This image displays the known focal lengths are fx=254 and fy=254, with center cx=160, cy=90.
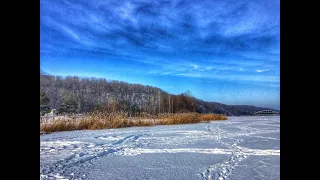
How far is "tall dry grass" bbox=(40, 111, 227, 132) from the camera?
6352 millimetres

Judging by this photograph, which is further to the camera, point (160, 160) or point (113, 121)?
point (113, 121)

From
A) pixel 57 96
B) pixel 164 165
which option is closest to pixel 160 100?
pixel 57 96

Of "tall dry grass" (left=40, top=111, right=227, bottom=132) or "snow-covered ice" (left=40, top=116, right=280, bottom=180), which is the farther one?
"tall dry grass" (left=40, top=111, right=227, bottom=132)

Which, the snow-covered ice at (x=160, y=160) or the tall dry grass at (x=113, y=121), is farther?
the tall dry grass at (x=113, y=121)

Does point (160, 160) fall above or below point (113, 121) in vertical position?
below

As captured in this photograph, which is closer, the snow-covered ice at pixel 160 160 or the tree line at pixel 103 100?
the snow-covered ice at pixel 160 160

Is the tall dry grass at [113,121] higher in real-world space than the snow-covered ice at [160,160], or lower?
higher

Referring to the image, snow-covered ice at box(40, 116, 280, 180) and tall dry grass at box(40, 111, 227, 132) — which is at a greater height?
tall dry grass at box(40, 111, 227, 132)

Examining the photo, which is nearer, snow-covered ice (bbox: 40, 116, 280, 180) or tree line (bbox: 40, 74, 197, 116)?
snow-covered ice (bbox: 40, 116, 280, 180)

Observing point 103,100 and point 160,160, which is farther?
point 103,100

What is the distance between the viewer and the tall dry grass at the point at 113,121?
6.35m

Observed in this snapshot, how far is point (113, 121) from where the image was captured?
712 cm
